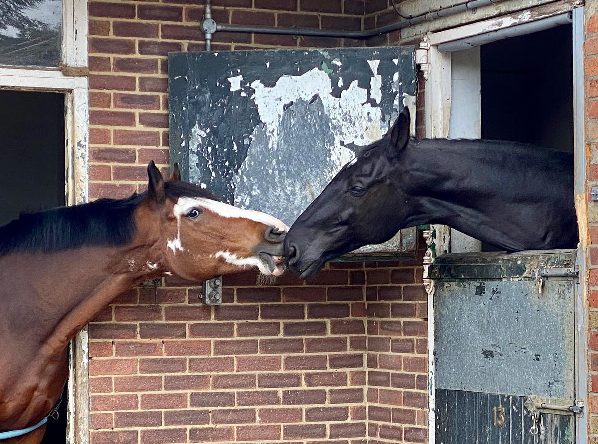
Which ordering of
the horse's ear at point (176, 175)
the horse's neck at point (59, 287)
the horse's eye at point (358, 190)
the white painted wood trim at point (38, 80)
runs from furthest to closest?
the white painted wood trim at point (38, 80), the horse's ear at point (176, 175), the horse's neck at point (59, 287), the horse's eye at point (358, 190)

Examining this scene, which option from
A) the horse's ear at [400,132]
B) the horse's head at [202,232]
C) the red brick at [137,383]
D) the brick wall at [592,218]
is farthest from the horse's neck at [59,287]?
the brick wall at [592,218]

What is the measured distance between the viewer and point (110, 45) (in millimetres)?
5801

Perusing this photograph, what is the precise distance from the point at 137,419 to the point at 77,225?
113 cm

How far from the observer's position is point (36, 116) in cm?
925

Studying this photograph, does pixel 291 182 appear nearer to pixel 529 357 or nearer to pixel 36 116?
pixel 529 357

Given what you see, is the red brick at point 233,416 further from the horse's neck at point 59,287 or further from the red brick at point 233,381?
the horse's neck at point 59,287

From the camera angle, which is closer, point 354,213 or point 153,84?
point 354,213

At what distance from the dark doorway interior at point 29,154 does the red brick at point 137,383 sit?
370 cm

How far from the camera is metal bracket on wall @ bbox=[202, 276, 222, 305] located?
19.2 ft

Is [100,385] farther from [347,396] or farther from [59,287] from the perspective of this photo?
[347,396]

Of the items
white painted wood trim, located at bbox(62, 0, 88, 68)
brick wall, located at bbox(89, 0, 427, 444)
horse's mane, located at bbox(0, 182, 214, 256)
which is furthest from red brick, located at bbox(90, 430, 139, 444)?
white painted wood trim, located at bbox(62, 0, 88, 68)

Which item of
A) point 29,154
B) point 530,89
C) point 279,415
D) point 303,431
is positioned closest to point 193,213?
point 279,415

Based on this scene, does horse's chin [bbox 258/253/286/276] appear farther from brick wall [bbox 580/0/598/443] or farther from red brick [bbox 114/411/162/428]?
brick wall [bbox 580/0/598/443]

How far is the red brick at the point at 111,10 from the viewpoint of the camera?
5.78 meters
